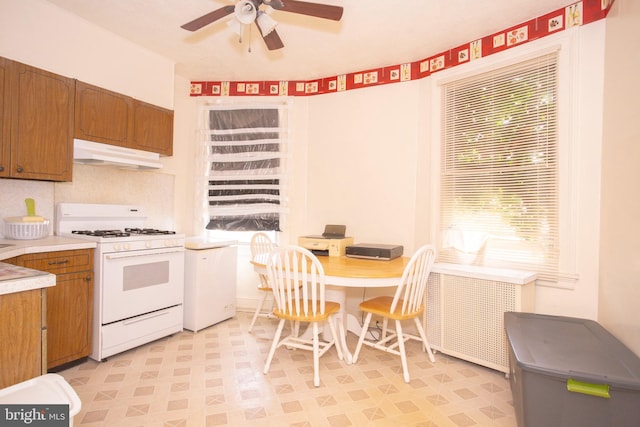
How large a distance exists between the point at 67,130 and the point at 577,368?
10.8 ft

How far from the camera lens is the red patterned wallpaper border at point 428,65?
2.16m

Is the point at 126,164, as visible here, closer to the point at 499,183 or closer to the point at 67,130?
the point at 67,130

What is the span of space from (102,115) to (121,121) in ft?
0.51

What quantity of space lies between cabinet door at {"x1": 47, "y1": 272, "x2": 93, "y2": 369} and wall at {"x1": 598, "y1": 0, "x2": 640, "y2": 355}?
3.21m

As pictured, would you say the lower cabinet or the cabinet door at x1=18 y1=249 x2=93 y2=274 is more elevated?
the cabinet door at x1=18 y1=249 x2=93 y2=274

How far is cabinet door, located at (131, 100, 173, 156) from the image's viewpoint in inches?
112

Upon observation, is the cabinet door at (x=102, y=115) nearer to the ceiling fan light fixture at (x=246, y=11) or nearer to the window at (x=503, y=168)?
the ceiling fan light fixture at (x=246, y=11)

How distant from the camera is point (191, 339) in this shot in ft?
9.27

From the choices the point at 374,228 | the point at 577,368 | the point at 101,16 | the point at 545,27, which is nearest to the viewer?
the point at 577,368

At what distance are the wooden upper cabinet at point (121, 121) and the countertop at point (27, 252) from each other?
0.81m

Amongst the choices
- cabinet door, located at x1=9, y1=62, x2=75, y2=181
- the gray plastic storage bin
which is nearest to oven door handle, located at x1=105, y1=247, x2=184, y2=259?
cabinet door, located at x1=9, y1=62, x2=75, y2=181

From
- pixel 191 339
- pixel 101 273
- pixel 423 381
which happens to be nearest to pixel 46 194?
pixel 101 273

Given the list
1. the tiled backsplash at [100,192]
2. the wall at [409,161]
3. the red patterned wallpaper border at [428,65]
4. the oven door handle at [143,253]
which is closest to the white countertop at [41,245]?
the oven door handle at [143,253]

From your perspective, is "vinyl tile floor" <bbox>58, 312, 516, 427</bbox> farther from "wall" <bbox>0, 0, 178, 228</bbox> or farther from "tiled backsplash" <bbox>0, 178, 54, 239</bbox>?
"wall" <bbox>0, 0, 178, 228</bbox>
